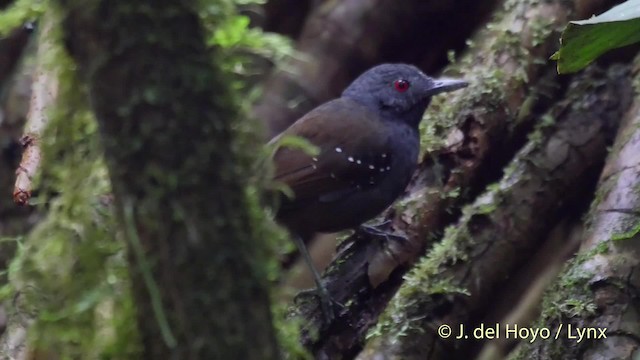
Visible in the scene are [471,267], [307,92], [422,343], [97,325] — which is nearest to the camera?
[97,325]

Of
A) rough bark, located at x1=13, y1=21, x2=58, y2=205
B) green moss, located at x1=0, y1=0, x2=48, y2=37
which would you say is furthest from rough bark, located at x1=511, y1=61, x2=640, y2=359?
green moss, located at x1=0, y1=0, x2=48, y2=37

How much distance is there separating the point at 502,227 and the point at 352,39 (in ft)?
4.23

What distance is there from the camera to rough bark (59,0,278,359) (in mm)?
1157

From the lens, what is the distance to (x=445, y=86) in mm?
2775

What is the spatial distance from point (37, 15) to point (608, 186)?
163cm

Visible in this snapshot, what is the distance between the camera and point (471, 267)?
251cm

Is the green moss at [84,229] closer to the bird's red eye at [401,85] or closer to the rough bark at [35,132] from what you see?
the rough bark at [35,132]

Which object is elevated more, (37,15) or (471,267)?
(37,15)

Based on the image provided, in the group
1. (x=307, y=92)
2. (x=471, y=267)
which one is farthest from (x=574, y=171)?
(x=307, y=92)

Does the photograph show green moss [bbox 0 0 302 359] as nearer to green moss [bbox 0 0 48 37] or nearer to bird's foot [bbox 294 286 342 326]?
green moss [bbox 0 0 48 37]

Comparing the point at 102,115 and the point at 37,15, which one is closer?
the point at 102,115

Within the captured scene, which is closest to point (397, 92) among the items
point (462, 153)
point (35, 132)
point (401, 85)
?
point (401, 85)

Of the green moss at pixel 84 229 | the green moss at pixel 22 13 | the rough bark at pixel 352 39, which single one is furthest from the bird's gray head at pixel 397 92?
the green moss at pixel 22 13

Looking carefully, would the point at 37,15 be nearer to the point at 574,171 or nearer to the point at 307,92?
the point at 574,171
